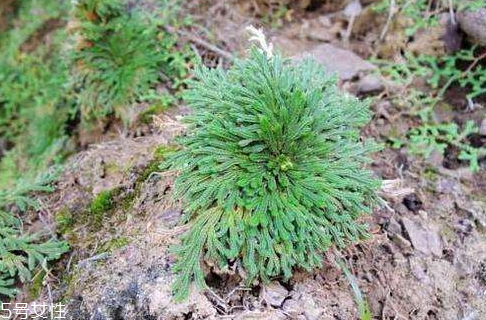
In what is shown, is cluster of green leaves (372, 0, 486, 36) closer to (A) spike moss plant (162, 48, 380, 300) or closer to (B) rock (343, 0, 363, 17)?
(B) rock (343, 0, 363, 17)

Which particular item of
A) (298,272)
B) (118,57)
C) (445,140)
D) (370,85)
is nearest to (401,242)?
(298,272)

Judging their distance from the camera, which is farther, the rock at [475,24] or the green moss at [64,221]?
the rock at [475,24]

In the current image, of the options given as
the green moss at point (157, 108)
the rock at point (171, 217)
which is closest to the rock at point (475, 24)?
the green moss at point (157, 108)

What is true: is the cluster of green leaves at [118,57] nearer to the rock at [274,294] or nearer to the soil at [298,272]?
the soil at [298,272]

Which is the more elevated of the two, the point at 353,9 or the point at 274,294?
the point at 353,9

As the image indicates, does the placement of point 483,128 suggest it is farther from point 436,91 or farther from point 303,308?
point 303,308

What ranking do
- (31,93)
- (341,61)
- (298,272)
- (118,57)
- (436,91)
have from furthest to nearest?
(31,93)
(118,57)
(341,61)
(436,91)
(298,272)

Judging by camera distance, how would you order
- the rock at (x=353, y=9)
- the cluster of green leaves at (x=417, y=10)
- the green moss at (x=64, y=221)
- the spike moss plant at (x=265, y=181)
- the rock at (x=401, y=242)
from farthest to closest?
1. the rock at (x=353, y=9)
2. the cluster of green leaves at (x=417, y=10)
3. the green moss at (x=64, y=221)
4. the rock at (x=401, y=242)
5. the spike moss plant at (x=265, y=181)
